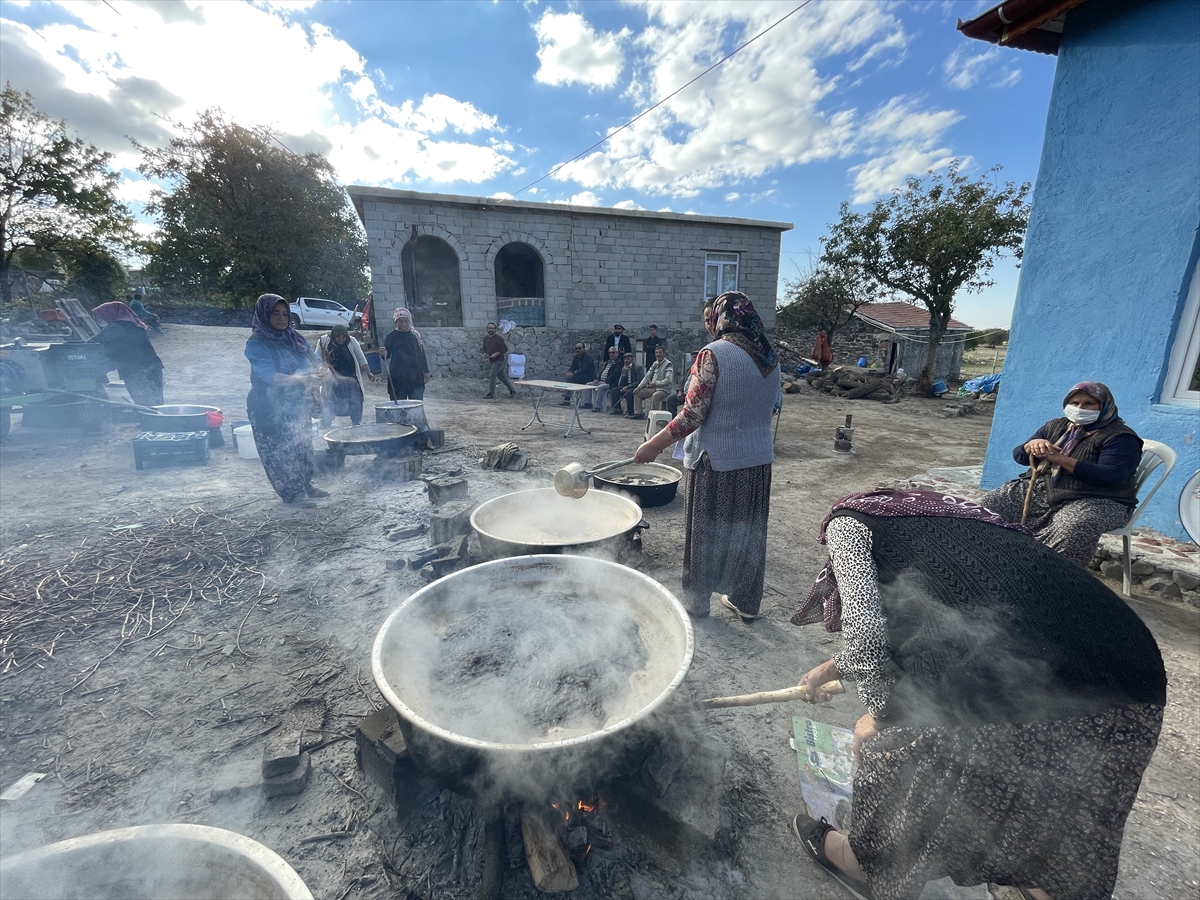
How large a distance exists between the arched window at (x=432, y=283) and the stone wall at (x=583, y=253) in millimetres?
808

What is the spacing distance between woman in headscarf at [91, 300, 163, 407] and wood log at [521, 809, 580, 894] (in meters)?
9.60

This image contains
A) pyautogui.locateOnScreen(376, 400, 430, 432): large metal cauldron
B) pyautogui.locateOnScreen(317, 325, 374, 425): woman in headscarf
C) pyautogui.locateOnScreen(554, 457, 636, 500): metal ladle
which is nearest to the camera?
pyautogui.locateOnScreen(554, 457, 636, 500): metal ladle

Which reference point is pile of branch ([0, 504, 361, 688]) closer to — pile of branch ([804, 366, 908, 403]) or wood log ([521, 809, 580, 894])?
wood log ([521, 809, 580, 894])

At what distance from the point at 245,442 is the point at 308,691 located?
5109 mm

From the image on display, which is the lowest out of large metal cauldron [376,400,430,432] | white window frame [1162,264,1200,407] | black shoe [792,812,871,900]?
black shoe [792,812,871,900]

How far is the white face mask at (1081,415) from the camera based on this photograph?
2904mm

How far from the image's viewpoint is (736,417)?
2.73 metres

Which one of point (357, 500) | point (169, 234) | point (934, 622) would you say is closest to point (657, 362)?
point (357, 500)

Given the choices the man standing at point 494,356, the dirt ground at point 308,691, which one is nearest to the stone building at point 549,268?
the man standing at point 494,356

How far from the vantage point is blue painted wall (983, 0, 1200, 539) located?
11.8ft

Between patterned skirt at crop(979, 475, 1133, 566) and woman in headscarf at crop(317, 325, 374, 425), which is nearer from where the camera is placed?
patterned skirt at crop(979, 475, 1133, 566)

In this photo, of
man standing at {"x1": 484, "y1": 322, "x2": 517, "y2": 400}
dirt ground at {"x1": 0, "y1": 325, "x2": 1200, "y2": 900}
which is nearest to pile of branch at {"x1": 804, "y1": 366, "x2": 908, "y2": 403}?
man standing at {"x1": 484, "y1": 322, "x2": 517, "y2": 400}

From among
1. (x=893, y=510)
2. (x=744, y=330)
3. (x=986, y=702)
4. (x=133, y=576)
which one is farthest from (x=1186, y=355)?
(x=133, y=576)

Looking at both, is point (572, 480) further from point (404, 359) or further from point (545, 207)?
point (545, 207)
